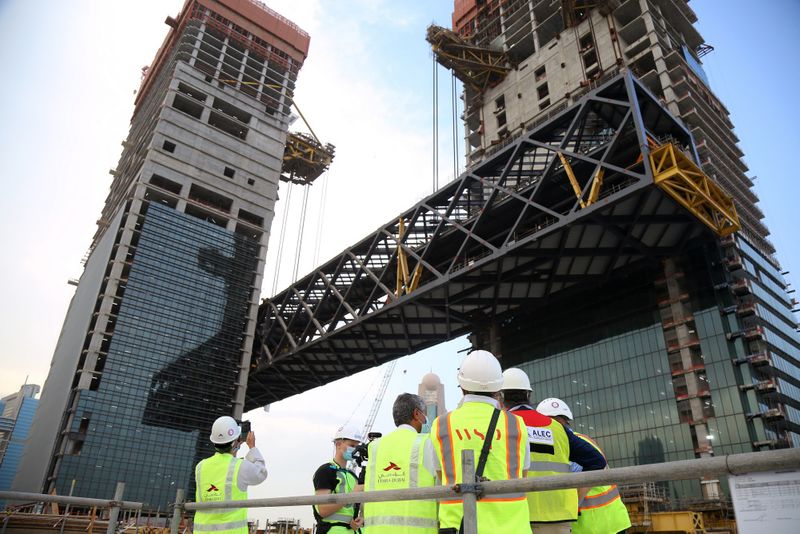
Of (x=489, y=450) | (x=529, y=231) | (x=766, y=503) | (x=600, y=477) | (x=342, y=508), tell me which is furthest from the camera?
(x=529, y=231)

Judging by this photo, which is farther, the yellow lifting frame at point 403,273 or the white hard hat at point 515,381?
the yellow lifting frame at point 403,273

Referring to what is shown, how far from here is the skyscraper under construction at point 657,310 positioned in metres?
39.5

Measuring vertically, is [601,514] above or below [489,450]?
below

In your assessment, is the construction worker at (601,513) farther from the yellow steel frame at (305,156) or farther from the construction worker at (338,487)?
the yellow steel frame at (305,156)

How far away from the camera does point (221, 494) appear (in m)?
6.75

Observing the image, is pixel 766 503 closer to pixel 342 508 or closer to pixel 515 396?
pixel 515 396

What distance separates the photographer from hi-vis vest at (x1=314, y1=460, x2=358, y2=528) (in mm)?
6344

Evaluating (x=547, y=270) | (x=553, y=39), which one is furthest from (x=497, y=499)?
(x=553, y=39)

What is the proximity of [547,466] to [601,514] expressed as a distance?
43.1 inches

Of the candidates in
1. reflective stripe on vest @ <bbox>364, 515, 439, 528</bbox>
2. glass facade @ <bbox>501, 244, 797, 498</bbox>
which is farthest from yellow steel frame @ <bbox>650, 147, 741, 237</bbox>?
reflective stripe on vest @ <bbox>364, 515, 439, 528</bbox>

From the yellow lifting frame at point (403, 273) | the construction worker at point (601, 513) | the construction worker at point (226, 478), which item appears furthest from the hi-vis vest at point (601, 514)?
the yellow lifting frame at point (403, 273)

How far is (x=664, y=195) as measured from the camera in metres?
34.0

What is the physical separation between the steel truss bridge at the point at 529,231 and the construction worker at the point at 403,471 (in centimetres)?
2984

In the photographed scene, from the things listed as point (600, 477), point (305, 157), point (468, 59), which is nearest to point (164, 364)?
point (305, 157)
